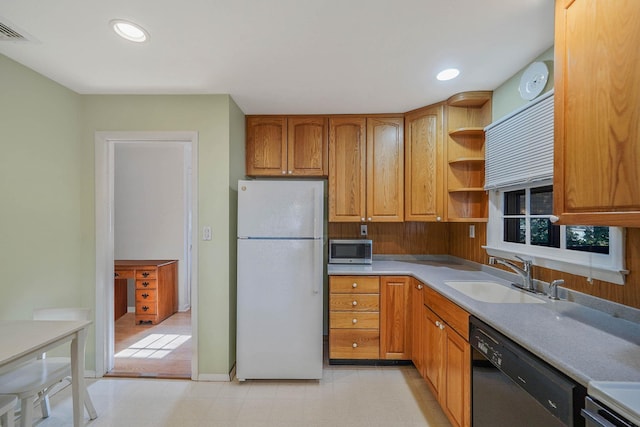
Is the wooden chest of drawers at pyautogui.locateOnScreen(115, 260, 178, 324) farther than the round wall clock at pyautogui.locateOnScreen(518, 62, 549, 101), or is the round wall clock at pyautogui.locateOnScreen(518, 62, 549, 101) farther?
the wooden chest of drawers at pyautogui.locateOnScreen(115, 260, 178, 324)

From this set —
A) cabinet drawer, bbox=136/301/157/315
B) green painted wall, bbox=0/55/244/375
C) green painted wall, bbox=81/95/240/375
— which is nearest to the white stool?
green painted wall, bbox=0/55/244/375

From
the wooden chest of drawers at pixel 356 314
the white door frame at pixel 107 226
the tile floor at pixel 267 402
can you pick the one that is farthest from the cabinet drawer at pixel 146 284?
the wooden chest of drawers at pixel 356 314

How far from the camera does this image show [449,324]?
5.81 feet

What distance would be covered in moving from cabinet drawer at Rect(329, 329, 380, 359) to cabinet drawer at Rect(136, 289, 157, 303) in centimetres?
235

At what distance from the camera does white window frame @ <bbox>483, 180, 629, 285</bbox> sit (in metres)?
1.35

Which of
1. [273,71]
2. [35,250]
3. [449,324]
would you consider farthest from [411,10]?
[35,250]

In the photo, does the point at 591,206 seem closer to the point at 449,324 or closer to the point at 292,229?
the point at 449,324

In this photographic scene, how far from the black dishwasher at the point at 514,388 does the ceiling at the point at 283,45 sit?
157 cm

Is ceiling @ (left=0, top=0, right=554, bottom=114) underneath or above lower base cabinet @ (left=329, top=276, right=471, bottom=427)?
above

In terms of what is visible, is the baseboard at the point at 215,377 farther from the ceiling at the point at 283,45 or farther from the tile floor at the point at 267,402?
the ceiling at the point at 283,45

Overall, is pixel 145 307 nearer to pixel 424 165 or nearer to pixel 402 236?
pixel 402 236

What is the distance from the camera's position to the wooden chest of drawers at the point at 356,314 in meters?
2.52

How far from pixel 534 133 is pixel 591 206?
92 centimetres

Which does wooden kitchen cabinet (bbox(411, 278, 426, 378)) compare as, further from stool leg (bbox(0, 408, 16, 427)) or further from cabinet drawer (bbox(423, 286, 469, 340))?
stool leg (bbox(0, 408, 16, 427))
